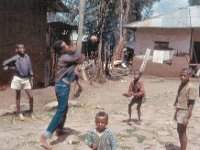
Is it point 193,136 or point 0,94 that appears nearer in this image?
point 193,136

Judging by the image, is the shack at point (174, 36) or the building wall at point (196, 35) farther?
the building wall at point (196, 35)

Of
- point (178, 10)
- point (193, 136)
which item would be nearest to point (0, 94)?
point (193, 136)

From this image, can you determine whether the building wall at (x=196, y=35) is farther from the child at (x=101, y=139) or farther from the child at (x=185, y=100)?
the child at (x=101, y=139)

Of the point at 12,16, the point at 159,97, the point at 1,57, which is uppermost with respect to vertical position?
the point at 12,16

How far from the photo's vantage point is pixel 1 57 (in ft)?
39.7

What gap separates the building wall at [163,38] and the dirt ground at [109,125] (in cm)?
805

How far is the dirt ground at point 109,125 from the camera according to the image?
6.79 metres

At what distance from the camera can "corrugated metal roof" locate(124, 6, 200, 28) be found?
2017 centimetres

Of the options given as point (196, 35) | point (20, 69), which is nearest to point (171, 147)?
point (20, 69)

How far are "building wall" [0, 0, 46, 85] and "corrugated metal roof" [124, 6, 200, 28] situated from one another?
28.3 feet

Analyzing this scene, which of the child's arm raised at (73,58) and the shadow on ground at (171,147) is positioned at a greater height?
the child's arm raised at (73,58)

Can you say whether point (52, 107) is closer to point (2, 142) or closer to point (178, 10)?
point (2, 142)

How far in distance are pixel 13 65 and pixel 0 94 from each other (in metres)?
3.63

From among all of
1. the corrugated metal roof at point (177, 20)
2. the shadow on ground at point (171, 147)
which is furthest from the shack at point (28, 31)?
the corrugated metal roof at point (177, 20)
